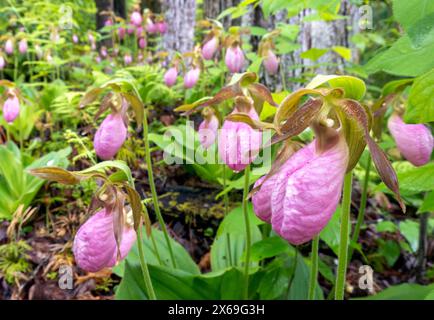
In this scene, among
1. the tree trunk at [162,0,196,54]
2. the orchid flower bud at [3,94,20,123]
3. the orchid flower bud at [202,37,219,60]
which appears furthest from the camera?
the tree trunk at [162,0,196,54]

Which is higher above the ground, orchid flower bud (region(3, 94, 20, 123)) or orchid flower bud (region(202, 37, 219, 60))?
orchid flower bud (region(202, 37, 219, 60))

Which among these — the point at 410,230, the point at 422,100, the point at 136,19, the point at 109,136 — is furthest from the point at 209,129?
the point at 136,19

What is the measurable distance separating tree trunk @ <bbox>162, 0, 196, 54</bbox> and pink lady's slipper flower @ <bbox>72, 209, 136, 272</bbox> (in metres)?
3.05

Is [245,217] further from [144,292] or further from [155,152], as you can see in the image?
[155,152]

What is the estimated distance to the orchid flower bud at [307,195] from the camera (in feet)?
1.78

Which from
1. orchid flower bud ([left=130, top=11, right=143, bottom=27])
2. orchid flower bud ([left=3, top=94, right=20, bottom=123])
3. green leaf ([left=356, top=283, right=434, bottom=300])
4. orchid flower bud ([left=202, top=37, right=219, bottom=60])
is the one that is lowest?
green leaf ([left=356, top=283, right=434, bottom=300])

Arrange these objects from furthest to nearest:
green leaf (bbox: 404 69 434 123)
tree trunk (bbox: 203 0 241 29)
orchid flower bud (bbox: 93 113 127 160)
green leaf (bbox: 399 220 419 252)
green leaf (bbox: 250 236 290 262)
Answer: tree trunk (bbox: 203 0 241 29) < green leaf (bbox: 399 220 419 252) < orchid flower bud (bbox: 93 113 127 160) < green leaf (bbox: 250 236 290 262) < green leaf (bbox: 404 69 434 123)

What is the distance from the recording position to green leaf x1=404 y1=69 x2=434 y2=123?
0.50 metres

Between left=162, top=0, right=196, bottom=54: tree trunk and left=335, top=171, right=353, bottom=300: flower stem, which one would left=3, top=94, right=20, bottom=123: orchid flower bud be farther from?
left=335, top=171, right=353, bottom=300: flower stem

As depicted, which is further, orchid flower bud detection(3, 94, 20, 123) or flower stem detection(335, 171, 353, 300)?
orchid flower bud detection(3, 94, 20, 123)

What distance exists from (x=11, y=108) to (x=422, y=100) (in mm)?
2216

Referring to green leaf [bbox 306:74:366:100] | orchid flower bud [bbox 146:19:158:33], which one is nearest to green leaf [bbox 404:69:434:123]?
green leaf [bbox 306:74:366:100]

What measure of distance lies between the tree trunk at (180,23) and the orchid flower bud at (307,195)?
3.27 meters

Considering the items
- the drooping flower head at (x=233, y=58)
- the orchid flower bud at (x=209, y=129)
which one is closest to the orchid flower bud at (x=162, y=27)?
the drooping flower head at (x=233, y=58)
